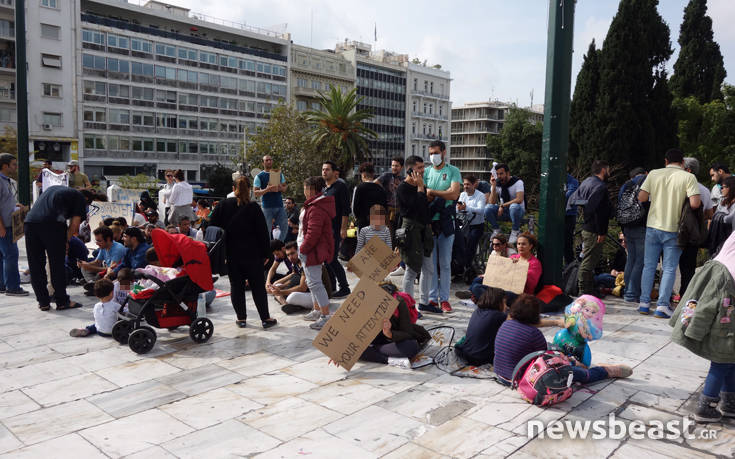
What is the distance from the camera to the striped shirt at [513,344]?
4785 millimetres

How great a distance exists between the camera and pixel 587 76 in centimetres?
3294

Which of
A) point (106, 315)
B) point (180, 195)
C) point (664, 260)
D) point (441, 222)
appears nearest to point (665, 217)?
point (664, 260)

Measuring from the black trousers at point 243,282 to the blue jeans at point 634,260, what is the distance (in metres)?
5.18

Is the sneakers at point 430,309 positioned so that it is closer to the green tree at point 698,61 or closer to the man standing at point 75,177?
the man standing at point 75,177

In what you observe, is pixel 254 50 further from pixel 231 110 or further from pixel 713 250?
pixel 713 250

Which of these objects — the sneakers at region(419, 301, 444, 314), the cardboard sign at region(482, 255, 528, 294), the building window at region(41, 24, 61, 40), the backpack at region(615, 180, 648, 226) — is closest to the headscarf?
the cardboard sign at region(482, 255, 528, 294)

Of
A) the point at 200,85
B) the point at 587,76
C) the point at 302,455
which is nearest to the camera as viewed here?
the point at 302,455

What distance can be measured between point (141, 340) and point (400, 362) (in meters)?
2.71

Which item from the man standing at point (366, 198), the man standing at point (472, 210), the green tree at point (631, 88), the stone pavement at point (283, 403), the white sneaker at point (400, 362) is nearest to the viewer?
the stone pavement at point (283, 403)

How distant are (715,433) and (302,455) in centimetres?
296

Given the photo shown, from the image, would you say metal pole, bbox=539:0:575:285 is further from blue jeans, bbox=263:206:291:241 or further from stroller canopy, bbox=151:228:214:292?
blue jeans, bbox=263:206:291:241

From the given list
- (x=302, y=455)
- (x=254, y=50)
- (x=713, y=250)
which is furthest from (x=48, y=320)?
(x=254, y=50)

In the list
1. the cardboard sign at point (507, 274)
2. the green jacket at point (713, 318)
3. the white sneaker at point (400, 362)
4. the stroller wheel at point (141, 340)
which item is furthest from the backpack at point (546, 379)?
the stroller wheel at point (141, 340)

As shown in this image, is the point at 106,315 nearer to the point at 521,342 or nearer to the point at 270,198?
the point at 270,198
